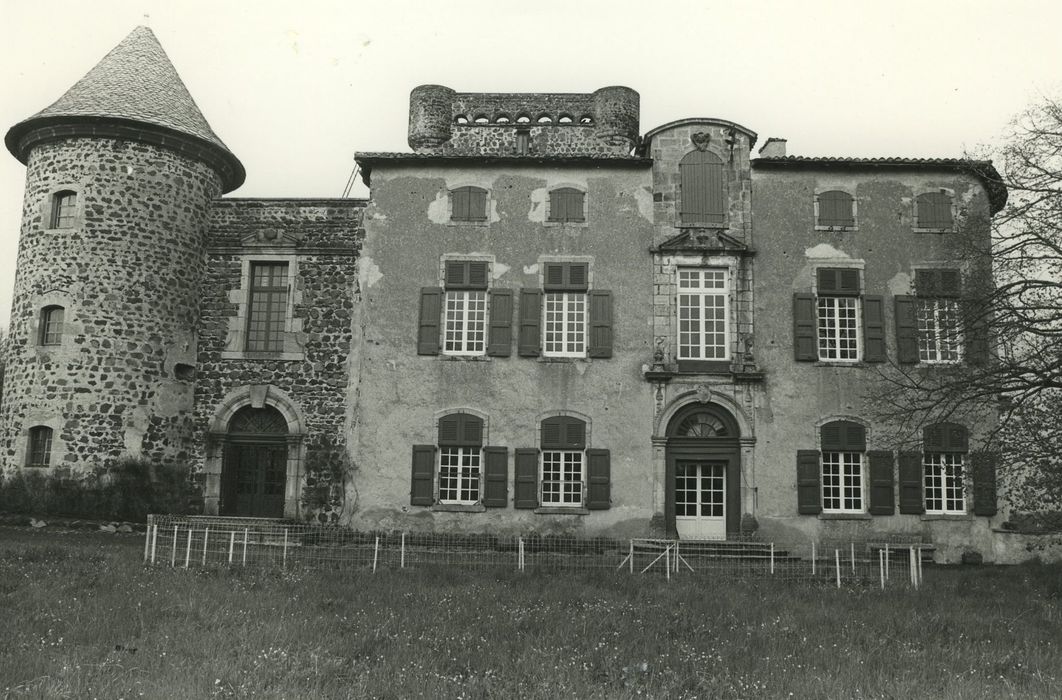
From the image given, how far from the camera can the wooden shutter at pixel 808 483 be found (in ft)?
63.5

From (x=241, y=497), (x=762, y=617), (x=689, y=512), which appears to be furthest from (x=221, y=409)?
(x=762, y=617)

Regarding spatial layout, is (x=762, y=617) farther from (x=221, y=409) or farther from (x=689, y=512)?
(x=221, y=409)

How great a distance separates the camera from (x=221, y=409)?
20.9 m

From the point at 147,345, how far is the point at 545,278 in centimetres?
902

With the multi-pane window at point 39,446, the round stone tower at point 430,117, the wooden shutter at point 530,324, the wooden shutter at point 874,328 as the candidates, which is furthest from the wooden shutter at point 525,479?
the round stone tower at point 430,117

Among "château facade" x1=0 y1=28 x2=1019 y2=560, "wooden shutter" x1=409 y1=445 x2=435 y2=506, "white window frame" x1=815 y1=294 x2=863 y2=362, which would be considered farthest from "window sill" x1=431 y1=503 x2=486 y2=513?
"white window frame" x1=815 y1=294 x2=863 y2=362

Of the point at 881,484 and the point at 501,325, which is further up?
the point at 501,325

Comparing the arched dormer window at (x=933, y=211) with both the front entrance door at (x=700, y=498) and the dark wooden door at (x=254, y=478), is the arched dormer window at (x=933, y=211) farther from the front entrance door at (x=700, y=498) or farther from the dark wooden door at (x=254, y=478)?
the dark wooden door at (x=254, y=478)

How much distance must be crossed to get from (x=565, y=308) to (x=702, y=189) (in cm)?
408

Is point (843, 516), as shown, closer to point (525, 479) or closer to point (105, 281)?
point (525, 479)

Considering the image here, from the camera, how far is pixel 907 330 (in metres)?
20.1

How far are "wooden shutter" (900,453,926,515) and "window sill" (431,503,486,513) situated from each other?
8778 millimetres

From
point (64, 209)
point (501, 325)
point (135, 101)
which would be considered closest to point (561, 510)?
point (501, 325)

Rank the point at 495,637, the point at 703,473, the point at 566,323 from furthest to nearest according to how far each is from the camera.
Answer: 1. the point at 566,323
2. the point at 703,473
3. the point at 495,637
